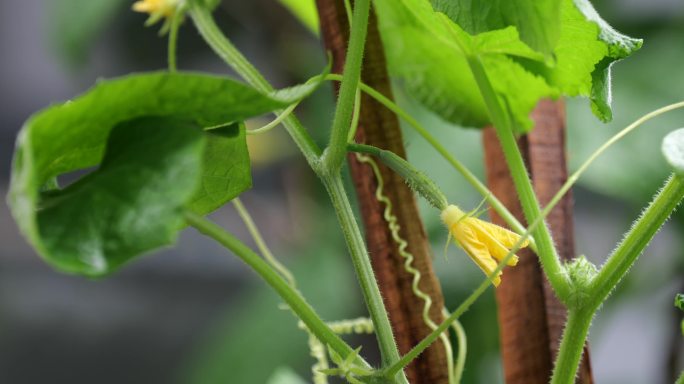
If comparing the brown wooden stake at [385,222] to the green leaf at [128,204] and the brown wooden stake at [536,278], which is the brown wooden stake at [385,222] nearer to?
the brown wooden stake at [536,278]

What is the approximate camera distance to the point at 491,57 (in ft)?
1.60

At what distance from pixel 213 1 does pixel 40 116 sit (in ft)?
0.68

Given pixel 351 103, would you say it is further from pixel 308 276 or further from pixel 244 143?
pixel 308 276

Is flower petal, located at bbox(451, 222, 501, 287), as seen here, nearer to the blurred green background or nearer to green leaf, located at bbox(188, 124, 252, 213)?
green leaf, located at bbox(188, 124, 252, 213)

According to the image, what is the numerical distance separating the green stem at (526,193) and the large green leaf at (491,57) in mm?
23

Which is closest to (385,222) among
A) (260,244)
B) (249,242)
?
(260,244)

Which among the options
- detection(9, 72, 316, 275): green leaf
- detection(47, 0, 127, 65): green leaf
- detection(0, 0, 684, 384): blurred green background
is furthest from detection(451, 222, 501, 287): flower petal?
detection(47, 0, 127, 65): green leaf

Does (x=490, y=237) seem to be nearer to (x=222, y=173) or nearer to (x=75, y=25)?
(x=222, y=173)

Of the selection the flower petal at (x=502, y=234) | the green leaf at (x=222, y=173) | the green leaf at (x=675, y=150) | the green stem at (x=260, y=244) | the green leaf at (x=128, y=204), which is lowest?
the green stem at (x=260, y=244)

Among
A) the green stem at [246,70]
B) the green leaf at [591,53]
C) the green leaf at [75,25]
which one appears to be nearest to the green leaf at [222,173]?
the green stem at [246,70]

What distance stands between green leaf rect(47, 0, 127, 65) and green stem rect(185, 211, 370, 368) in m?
1.03

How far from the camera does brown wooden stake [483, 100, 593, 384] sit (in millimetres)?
489

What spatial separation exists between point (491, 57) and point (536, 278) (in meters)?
0.13

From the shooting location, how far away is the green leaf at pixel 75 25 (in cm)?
128
